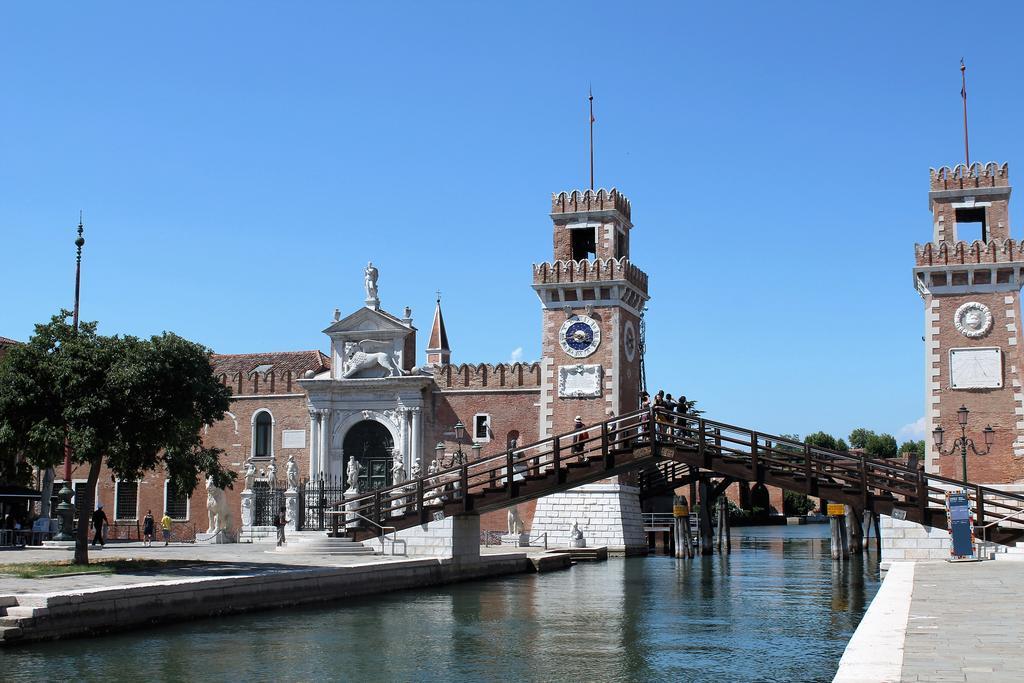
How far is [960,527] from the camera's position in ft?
70.3

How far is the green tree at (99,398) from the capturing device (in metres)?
20.6

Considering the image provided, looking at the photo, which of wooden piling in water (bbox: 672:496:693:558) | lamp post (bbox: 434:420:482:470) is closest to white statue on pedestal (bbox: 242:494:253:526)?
lamp post (bbox: 434:420:482:470)

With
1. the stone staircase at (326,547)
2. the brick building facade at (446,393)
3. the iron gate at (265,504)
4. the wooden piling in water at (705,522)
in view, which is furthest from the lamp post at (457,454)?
the wooden piling in water at (705,522)

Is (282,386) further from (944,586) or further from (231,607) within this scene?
(944,586)

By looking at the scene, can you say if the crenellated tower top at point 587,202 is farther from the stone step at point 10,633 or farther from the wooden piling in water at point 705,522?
the stone step at point 10,633

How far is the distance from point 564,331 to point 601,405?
3.06 meters

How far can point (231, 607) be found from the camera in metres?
18.4

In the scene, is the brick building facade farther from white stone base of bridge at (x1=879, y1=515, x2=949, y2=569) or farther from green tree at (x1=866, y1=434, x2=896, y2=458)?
green tree at (x1=866, y1=434, x2=896, y2=458)

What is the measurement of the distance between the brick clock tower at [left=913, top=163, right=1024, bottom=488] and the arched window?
79.4 feet

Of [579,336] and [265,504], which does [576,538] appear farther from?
[265,504]

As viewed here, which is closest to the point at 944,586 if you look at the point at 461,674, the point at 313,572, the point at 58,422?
the point at 461,674

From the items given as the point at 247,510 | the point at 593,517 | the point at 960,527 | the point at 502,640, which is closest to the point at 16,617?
the point at 502,640

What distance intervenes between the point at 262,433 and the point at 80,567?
25.2m

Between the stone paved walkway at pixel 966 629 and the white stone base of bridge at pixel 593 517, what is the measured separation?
70.4 ft
